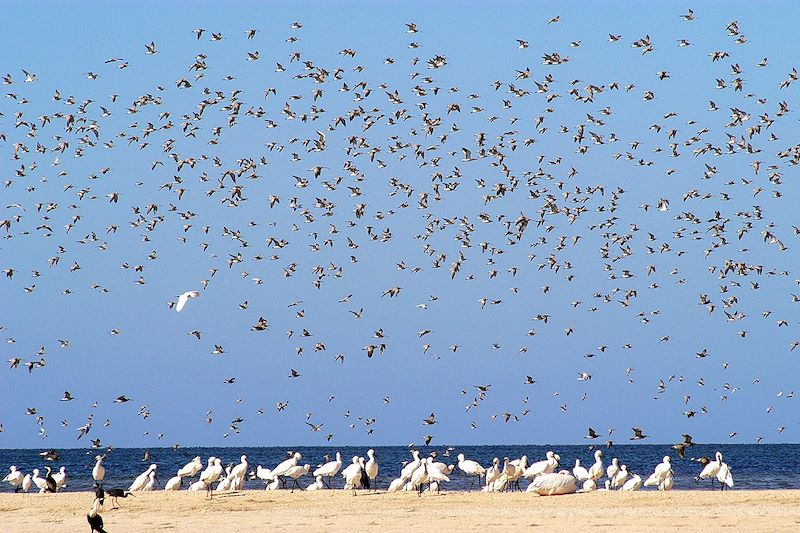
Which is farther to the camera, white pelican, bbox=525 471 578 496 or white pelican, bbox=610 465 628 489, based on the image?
white pelican, bbox=610 465 628 489

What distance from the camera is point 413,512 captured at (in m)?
35.0

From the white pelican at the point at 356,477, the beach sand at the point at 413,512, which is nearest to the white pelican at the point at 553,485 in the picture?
the beach sand at the point at 413,512

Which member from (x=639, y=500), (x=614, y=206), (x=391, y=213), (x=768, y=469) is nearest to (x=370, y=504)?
(x=639, y=500)

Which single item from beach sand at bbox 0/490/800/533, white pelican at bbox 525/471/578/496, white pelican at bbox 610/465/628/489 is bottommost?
beach sand at bbox 0/490/800/533

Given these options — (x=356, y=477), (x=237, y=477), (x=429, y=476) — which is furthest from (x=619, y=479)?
(x=237, y=477)

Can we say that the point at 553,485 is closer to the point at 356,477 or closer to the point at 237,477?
the point at 356,477

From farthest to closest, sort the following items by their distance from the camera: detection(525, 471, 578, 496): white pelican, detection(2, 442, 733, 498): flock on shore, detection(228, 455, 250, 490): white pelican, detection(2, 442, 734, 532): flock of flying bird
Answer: detection(228, 455, 250, 490): white pelican → detection(2, 442, 733, 498): flock on shore → detection(2, 442, 734, 532): flock of flying bird → detection(525, 471, 578, 496): white pelican

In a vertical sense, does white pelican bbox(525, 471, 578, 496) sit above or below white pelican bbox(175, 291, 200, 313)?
below

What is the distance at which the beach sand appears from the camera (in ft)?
101

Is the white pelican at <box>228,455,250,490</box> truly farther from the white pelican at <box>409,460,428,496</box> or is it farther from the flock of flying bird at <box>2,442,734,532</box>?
the white pelican at <box>409,460,428,496</box>

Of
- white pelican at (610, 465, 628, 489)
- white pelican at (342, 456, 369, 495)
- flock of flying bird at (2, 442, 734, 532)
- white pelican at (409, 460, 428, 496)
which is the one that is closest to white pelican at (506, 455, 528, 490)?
flock of flying bird at (2, 442, 734, 532)

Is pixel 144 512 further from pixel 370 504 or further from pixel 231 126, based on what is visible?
pixel 231 126

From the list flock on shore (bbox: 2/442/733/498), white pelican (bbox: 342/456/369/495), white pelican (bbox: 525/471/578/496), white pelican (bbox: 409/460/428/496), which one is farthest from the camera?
white pelican (bbox: 342/456/369/495)

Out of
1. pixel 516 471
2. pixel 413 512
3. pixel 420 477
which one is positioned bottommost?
pixel 413 512
